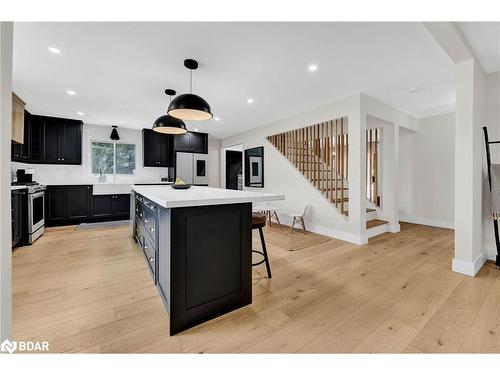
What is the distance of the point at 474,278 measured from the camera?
2.29m

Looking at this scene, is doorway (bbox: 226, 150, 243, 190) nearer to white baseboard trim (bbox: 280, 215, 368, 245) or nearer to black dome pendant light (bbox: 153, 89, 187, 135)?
white baseboard trim (bbox: 280, 215, 368, 245)

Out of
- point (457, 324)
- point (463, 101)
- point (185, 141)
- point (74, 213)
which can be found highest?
point (185, 141)

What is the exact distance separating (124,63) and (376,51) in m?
2.83

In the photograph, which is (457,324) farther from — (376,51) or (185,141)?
(185,141)

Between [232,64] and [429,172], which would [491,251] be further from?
[232,64]

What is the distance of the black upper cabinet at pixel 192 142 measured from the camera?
6.22m

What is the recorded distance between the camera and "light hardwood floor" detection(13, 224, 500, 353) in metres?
1.38

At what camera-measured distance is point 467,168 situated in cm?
233

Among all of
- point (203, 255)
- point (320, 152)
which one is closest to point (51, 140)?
point (203, 255)

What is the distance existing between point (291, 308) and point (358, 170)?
2.57m

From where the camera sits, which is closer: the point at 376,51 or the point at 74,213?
the point at 376,51

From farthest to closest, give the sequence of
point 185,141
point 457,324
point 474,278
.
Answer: point 185,141, point 474,278, point 457,324

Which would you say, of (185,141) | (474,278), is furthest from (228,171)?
(474,278)
